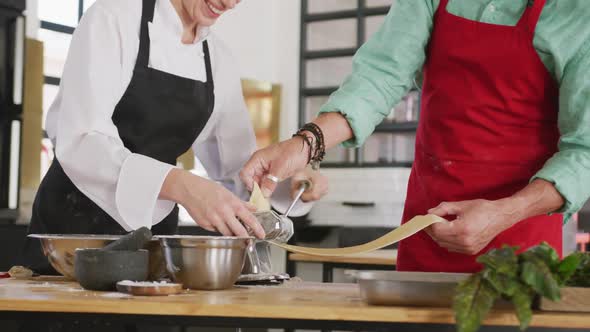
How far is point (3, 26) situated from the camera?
14.5 ft

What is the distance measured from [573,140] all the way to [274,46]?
270 inches

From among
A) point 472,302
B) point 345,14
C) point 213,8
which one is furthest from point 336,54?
point 472,302

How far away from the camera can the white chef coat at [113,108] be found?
75.2 inches

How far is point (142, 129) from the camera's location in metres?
2.35

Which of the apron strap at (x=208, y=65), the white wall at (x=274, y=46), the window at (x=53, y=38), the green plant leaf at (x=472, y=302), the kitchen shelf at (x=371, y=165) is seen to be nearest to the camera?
the green plant leaf at (x=472, y=302)

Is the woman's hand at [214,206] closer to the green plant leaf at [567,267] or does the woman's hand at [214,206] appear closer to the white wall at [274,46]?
the green plant leaf at [567,267]

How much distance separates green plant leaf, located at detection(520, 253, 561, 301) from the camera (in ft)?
4.27

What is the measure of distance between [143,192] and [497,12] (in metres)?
0.90

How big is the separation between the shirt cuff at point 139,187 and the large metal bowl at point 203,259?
0.73 feet

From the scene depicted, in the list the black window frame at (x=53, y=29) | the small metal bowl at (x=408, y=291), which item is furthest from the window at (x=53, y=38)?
the small metal bowl at (x=408, y=291)

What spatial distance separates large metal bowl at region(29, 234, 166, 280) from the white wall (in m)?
6.29

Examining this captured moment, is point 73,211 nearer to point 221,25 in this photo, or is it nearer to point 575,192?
point 575,192

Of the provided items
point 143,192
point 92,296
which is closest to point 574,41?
point 143,192

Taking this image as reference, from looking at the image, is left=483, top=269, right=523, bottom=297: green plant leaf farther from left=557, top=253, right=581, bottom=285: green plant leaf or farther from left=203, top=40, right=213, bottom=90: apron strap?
left=203, top=40, right=213, bottom=90: apron strap
